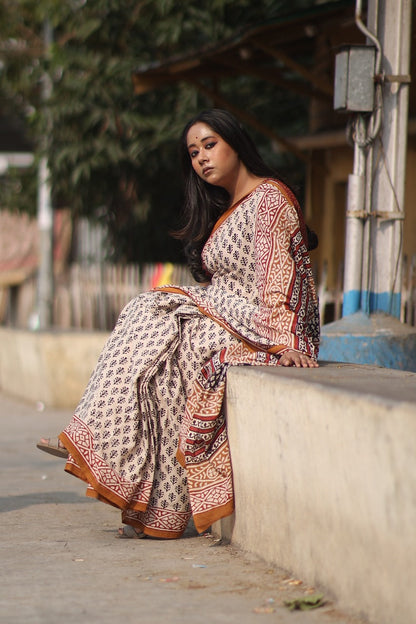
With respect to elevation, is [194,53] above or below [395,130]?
above

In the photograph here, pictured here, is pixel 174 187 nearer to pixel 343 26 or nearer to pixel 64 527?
pixel 343 26

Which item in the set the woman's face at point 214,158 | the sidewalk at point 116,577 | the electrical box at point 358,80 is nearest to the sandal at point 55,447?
the sidewalk at point 116,577

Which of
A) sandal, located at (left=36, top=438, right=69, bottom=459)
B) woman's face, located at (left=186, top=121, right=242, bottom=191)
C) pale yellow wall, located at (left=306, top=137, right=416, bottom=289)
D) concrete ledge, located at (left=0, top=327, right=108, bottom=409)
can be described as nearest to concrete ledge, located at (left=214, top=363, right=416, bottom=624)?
sandal, located at (left=36, top=438, right=69, bottom=459)

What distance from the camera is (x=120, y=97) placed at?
14430mm

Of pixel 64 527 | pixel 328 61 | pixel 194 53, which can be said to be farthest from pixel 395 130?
pixel 328 61

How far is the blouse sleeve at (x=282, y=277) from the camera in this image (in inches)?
184

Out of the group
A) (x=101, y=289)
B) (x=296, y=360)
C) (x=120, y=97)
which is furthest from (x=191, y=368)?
(x=120, y=97)

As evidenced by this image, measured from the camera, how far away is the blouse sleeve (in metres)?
4.66

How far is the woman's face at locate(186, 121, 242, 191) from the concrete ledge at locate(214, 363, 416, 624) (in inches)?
38.6

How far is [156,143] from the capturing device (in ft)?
46.4

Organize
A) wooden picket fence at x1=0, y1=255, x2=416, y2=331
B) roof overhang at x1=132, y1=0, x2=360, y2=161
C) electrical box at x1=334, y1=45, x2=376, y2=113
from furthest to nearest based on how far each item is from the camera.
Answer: wooden picket fence at x1=0, y1=255, x2=416, y2=331 < roof overhang at x1=132, y1=0, x2=360, y2=161 < electrical box at x1=334, y1=45, x2=376, y2=113

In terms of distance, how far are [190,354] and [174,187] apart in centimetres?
1155

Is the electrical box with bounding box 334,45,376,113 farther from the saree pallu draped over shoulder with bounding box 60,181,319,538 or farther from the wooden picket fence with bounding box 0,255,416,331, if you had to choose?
the wooden picket fence with bounding box 0,255,416,331

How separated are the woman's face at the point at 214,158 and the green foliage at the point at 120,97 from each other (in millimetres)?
8646
